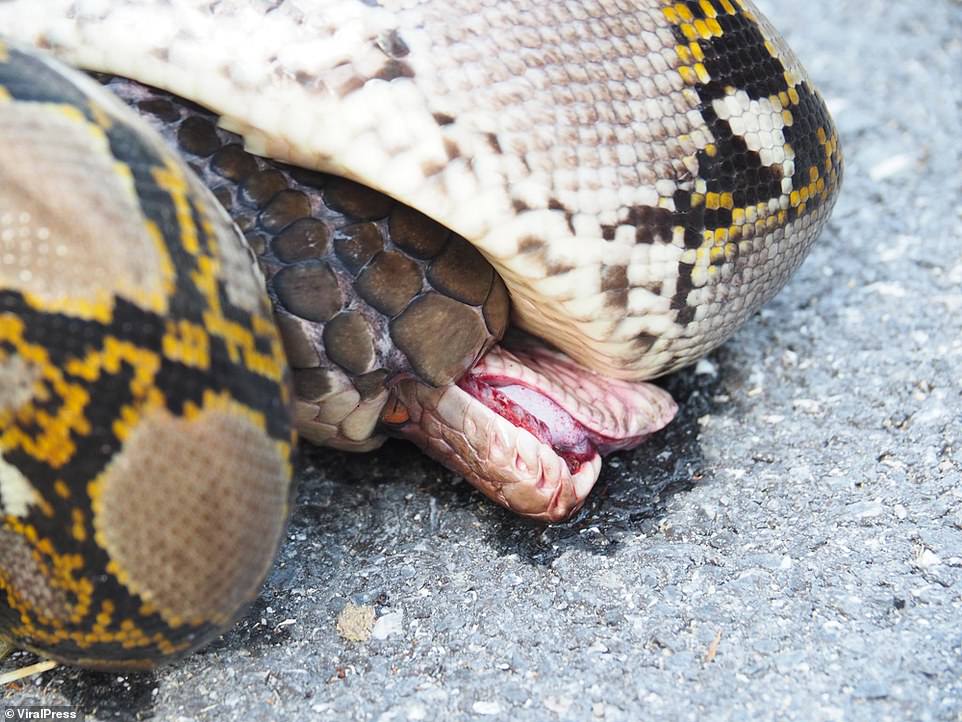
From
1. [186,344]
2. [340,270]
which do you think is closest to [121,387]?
[186,344]

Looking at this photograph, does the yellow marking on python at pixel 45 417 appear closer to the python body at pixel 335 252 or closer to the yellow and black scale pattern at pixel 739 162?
the python body at pixel 335 252

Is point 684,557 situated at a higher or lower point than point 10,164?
lower

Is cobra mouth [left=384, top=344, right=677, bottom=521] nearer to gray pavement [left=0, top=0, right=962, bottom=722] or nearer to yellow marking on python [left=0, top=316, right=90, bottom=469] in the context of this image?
gray pavement [left=0, top=0, right=962, bottom=722]

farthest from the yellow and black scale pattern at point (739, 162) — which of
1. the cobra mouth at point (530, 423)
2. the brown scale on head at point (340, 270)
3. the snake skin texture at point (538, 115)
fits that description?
the brown scale on head at point (340, 270)

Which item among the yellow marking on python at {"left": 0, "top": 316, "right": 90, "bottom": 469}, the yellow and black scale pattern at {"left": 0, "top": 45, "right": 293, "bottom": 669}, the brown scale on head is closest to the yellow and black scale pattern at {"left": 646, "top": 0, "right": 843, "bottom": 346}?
the brown scale on head

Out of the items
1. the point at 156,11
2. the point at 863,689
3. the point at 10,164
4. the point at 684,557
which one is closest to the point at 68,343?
the point at 10,164

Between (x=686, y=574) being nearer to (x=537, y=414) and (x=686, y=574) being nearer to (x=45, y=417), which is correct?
(x=537, y=414)

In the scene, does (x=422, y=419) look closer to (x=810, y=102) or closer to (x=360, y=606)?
(x=360, y=606)
